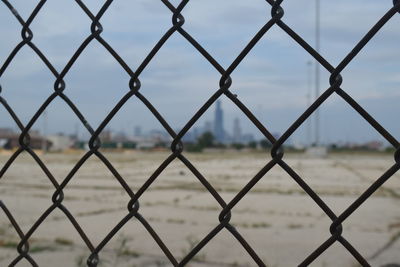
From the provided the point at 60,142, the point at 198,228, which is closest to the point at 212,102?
the point at 198,228

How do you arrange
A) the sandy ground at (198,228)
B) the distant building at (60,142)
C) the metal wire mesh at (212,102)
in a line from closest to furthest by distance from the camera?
the metal wire mesh at (212,102) < the sandy ground at (198,228) < the distant building at (60,142)

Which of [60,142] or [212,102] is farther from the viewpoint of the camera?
[60,142]

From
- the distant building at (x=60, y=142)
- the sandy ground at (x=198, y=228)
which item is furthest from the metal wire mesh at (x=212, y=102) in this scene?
the distant building at (x=60, y=142)

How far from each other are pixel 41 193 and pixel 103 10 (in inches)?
328

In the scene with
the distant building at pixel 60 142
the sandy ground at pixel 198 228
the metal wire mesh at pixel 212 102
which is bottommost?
the distant building at pixel 60 142

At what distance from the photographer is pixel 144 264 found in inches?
145

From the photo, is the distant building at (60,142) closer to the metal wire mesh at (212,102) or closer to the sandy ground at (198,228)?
the sandy ground at (198,228)

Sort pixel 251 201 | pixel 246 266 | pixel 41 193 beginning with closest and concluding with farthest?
1. pixel 246 266
2. pixel 251 201
3. pixel 41 193

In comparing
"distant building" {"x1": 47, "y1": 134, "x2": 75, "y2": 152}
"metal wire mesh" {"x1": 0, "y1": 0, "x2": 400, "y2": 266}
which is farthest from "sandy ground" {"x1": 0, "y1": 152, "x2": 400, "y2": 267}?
"distant building" {"x1": 47, "y1": 134, "x2": 75, "y2": 152}

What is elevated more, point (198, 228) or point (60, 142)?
point (198, 228)

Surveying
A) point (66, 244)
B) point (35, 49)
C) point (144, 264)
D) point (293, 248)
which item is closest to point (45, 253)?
point (66, 244)

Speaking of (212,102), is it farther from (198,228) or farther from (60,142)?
(60,142)

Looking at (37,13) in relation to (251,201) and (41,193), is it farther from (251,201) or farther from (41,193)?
(41,193)

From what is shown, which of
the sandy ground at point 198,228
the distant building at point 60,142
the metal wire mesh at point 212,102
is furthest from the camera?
the distant building at point 60,142
